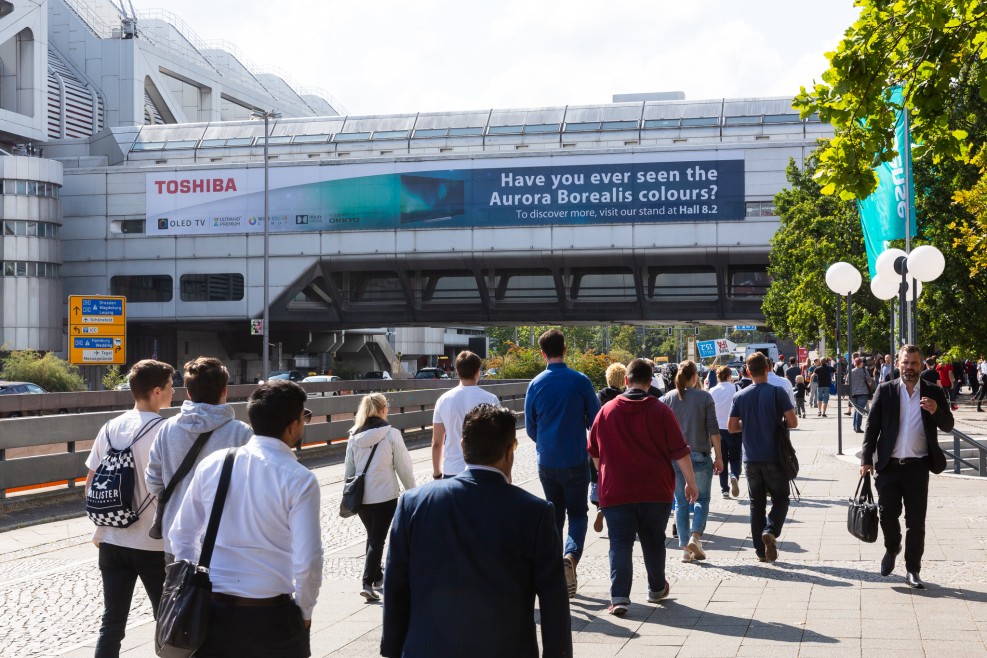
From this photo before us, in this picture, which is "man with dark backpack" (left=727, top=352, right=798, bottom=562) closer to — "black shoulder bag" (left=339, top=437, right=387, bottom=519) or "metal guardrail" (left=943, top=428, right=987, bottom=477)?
"black shoulder bag" (left=339, top=437, right=387, bottom=519)

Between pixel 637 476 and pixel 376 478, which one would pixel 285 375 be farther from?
pixel 637 476

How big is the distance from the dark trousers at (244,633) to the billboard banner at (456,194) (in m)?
49.9

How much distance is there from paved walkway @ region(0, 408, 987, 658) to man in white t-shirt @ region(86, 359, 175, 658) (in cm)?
156

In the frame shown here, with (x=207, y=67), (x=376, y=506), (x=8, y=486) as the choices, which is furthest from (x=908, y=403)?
(x=207, y=67)

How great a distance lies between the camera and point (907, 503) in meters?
8.52

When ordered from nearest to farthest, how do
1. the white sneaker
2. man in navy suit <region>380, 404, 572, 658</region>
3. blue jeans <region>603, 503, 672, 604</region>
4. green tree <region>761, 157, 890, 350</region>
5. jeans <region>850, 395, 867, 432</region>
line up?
man in navy suit <region>380, 404, 572, 658</region>
blue jeans <region>603, 503, 672, 604</region>
the white sneaker
jeans <region>850, 395, 867, 432</region>
green tree <region>761, 157, 890, 350</region>

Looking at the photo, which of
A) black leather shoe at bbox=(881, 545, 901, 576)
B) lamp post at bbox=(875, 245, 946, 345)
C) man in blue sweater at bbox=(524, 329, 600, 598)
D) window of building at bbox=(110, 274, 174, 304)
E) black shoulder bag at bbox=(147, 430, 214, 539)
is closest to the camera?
black shoulder bag at bbox=(147, 430, 214, 539)

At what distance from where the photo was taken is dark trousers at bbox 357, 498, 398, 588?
331 inches

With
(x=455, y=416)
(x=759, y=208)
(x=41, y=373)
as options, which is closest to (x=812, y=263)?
(x=759, y=208)

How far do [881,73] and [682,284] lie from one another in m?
49.1

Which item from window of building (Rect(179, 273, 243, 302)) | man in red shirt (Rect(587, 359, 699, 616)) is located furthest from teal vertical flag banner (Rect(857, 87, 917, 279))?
window of building (Rect(179, 273, 243, 302))

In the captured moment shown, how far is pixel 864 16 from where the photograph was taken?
8.51 metres

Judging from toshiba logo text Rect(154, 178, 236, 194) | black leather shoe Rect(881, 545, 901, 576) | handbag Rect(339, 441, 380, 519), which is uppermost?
toshiba logo text Rect(154, 178, 236, 194)

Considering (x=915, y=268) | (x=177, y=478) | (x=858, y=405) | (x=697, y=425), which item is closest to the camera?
(x=177, y=478)
